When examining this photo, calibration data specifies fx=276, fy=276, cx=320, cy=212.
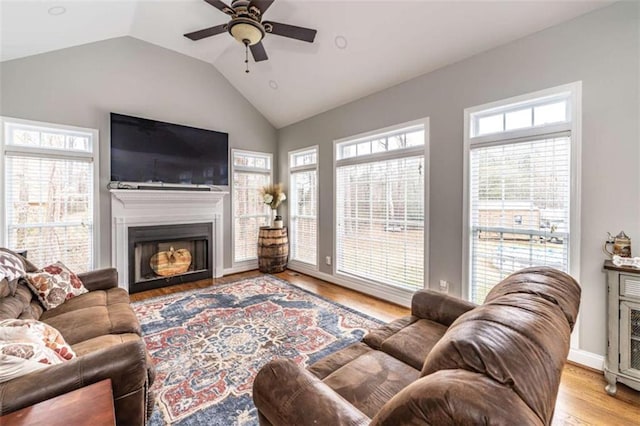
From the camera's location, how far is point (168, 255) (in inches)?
175

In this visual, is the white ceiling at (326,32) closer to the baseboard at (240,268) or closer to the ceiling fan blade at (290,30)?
the ceiling fan blade at (290,30)

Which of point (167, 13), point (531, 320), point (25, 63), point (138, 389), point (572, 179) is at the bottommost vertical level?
point (138, 389)

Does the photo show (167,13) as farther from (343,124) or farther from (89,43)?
(343,124)

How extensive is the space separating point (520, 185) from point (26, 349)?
139 inches

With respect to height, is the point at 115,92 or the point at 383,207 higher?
the point at 115,92

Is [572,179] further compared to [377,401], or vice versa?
[572,179]

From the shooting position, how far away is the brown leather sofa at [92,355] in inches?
42.5

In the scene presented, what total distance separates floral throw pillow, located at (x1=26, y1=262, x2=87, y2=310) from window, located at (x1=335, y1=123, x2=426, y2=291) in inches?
126

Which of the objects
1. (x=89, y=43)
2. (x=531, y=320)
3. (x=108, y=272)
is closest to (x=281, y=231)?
(x=108, y=272)

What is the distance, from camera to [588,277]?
2.23 m

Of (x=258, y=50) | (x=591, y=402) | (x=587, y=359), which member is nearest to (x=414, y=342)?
(x=591, y=402)

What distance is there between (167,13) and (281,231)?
3.49 meters

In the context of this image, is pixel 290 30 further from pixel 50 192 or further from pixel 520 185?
pixel 50 192

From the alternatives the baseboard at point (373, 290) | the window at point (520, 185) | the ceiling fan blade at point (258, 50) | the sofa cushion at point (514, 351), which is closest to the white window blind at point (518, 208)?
the window at point (520, 185)
